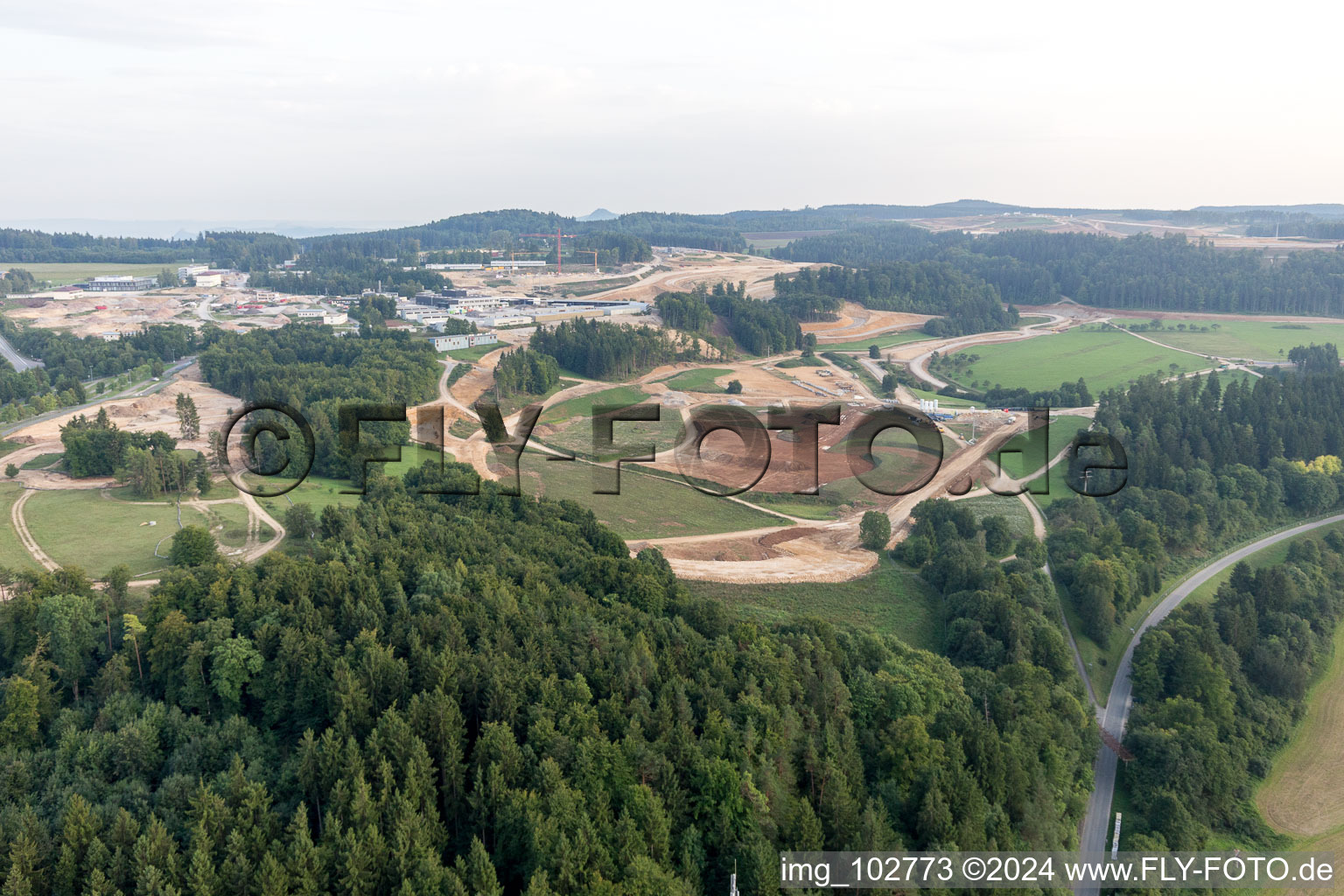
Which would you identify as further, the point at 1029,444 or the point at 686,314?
the point at 686,314

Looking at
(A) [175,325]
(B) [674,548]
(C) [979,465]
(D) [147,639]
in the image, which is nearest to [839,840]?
(D) [147,639]

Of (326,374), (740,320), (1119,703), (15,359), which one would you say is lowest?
(1119,703)

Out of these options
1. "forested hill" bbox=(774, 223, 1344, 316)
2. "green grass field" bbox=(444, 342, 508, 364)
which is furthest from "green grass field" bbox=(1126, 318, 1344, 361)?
"green grass field" bbox=(444, 342, 508, 364)

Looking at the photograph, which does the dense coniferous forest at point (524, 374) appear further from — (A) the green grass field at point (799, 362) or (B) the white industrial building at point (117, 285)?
(B) the white industrial building at point (117, 285)

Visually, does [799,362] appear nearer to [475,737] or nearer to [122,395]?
[122,395]

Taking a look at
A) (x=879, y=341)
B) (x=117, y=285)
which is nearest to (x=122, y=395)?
(x=879, y=341)

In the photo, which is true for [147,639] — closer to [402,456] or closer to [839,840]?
[839,840]

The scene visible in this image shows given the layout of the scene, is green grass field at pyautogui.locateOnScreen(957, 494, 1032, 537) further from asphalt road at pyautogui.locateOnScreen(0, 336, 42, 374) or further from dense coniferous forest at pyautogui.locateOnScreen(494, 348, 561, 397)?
asphalt road at pyautogui.locateOnScreen(0, 336, 42, 374)
